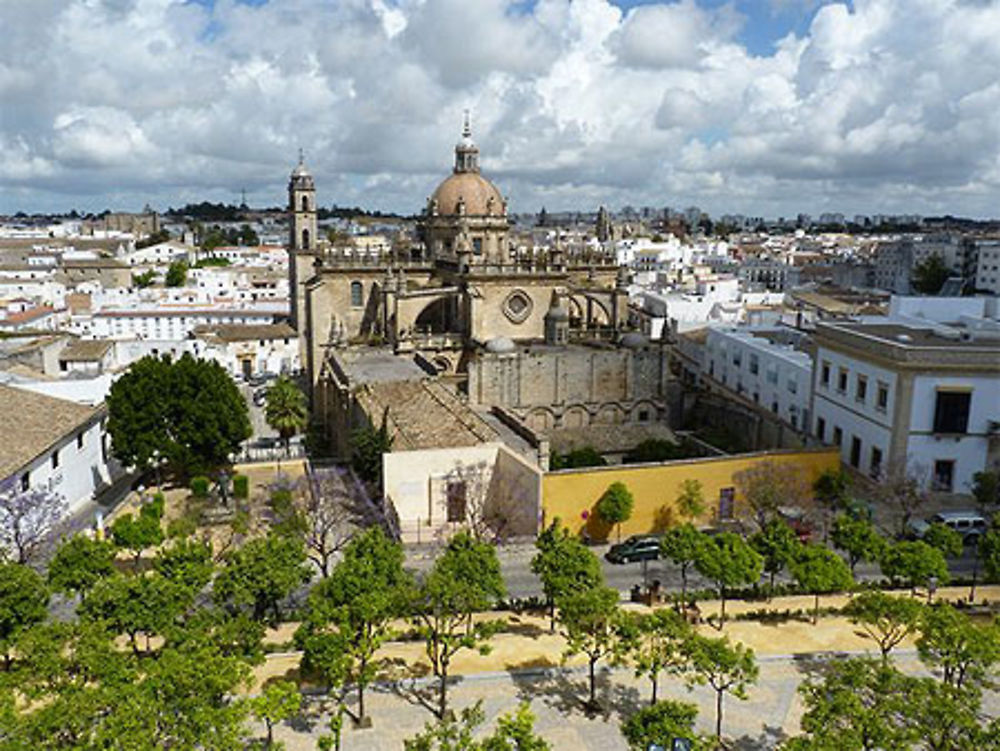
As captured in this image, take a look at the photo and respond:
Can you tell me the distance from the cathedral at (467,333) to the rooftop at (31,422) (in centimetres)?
1102

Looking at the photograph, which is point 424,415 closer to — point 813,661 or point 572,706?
point 572,706

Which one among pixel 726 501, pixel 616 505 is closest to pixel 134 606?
pixel 616 505

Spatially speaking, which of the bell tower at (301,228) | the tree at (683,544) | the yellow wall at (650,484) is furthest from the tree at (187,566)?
the bell tower at (301,228)

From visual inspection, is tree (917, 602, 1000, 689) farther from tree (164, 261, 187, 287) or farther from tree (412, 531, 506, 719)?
tree (164, 261, 187, 287)

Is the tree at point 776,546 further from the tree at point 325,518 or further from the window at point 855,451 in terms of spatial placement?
the window at point 855,451

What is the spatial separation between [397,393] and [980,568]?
2243 centimetres

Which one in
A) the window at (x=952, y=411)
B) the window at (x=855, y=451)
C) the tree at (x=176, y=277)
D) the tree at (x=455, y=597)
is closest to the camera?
the tree at (x=455, y=597)

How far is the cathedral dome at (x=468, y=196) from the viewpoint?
179 feet

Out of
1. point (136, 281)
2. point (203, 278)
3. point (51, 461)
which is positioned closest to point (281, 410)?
point (51, 461)

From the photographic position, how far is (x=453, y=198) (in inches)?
2169

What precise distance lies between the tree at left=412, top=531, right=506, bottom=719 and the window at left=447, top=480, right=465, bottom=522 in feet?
29.1

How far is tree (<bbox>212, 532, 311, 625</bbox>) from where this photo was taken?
18.8 metres

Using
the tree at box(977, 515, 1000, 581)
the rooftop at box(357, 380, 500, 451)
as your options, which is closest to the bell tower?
the rooftop at box(357, 380, 500, 451)

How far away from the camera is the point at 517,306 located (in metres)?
49.2
